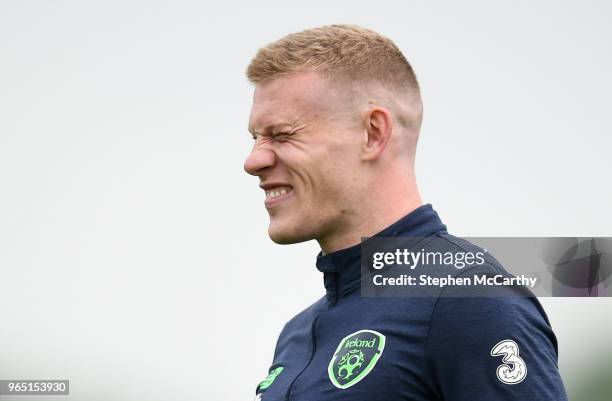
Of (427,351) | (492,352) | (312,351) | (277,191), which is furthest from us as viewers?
(277,191)

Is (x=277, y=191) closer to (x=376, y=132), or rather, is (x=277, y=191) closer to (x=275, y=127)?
(x=275, y=127)

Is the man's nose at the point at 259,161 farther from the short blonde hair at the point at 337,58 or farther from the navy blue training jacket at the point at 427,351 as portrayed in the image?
the navy blue training jacket at the point at 427,351

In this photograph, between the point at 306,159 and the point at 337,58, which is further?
Answer: the point at 337,58

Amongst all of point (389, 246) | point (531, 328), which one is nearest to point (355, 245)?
point (389, 246)

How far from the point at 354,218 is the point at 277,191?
38 centimetres

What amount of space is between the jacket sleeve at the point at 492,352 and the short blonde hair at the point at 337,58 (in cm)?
138

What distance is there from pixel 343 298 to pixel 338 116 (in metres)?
0.83

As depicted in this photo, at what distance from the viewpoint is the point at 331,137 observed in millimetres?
5266

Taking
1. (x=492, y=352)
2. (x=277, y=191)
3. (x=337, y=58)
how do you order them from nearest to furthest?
1. (x=492, y=352)
2. (x=277, y=191)
3. (x=337, y=58)

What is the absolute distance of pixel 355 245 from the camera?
5.21m

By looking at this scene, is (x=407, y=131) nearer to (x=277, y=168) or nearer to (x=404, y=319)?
(x=277, y=168)

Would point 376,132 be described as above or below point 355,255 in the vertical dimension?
above

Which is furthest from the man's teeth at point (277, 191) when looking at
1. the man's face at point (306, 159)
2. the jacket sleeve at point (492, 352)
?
the jacket sleeve at point (492, 352)

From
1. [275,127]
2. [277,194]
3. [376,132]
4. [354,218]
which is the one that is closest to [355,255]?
[354,218]
